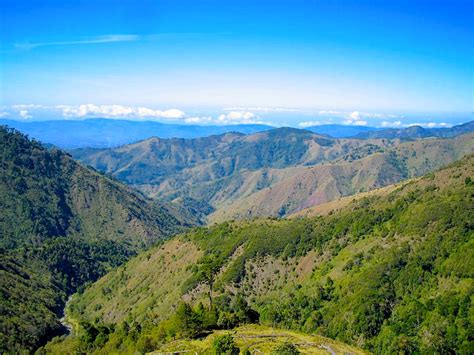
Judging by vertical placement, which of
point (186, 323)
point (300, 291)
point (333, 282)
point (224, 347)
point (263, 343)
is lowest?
point (300, 291)

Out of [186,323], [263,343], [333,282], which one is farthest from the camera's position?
[333,282]

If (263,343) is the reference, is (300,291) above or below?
below

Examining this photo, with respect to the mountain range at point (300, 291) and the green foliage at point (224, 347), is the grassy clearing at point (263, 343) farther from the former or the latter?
A: the green foliage at point (224, 347)

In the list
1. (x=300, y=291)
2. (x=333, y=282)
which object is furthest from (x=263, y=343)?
(x=300, y=291)

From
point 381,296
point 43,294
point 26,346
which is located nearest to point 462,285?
point 381,296

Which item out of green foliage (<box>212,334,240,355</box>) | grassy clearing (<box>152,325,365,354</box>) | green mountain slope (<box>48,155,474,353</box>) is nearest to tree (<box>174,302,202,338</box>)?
green mountain slope (<box>48,155,474,353</box>)

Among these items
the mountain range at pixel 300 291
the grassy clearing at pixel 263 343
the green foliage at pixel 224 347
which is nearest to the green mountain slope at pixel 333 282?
the mountain range at pixel 300 291

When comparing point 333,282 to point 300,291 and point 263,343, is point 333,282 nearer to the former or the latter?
point 300,291

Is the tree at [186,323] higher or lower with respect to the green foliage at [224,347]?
lower

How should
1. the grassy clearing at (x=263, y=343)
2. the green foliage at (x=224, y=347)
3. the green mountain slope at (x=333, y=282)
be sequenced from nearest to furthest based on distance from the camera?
the green foliage at (x=224, y=347)
the grassy clearing at (x=263, y=343)
the green mountain slope at (x=333, y=282)
